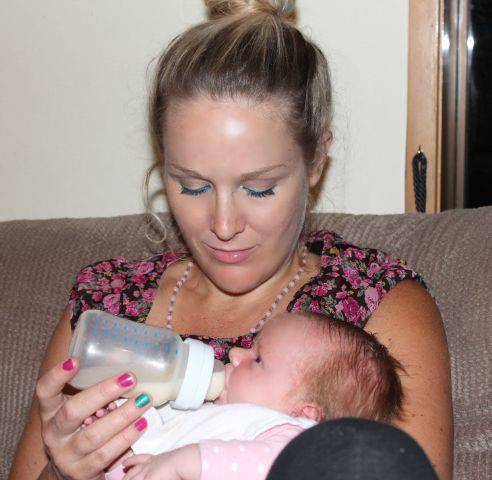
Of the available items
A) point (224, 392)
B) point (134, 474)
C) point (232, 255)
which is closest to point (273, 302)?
point (232, 255)

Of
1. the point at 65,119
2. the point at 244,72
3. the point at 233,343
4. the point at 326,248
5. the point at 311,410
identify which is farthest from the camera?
the point at 65,119

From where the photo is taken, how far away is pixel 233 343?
1794 millimetres

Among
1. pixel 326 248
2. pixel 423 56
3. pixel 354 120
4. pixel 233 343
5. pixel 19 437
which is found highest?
pixel 423 56

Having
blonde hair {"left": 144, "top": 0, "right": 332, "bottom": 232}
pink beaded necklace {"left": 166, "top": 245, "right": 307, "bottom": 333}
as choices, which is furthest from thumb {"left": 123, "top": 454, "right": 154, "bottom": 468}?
blonde hair {"left": 144, "top": 0, "right": 332, "bottom": 232}

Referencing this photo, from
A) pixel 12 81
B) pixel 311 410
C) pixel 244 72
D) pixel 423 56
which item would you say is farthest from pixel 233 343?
pixel 12 81

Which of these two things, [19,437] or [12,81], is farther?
[12,81]

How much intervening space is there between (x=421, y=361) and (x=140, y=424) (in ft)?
1.86

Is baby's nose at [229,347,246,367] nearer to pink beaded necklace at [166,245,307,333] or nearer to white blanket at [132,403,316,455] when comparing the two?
white blanket at [132,403,316,455]

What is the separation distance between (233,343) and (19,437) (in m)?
0.60

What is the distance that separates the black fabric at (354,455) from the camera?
3.10 ft

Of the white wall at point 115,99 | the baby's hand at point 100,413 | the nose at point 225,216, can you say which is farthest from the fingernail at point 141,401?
the white wall at point 115,99

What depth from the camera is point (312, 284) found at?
1.84m

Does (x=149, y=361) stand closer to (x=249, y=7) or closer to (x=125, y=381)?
(x=125, y=381)

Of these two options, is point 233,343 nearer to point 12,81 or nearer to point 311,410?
point 311,410
